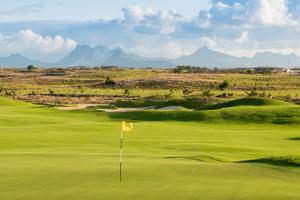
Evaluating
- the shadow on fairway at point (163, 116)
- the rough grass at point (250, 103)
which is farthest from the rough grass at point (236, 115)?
the rough grass at point (250, 103)

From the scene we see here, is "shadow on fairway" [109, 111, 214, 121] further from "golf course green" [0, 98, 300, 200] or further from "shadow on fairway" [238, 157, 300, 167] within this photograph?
"shadow on fairway" [238, 157, 300, 167]

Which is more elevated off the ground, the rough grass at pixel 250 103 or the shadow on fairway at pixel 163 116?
the rough grass at pixel 250 103

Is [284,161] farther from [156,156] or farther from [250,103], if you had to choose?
[250,103]

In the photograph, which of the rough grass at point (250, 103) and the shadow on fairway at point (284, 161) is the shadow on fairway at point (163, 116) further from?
the shadow on fairway at point (284, 161)

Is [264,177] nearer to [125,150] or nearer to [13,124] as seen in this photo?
[125,150]

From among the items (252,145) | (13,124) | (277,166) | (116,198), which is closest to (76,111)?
(13,124)

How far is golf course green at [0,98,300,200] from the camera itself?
48.8 ft

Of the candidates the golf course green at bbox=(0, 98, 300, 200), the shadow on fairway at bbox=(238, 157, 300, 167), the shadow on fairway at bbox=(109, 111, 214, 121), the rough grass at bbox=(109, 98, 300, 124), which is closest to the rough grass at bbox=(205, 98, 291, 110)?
the golf course green at bbox=(0, 98, 300, 200)

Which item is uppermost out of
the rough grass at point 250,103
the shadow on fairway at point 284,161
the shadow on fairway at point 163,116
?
the shadow on fairway at point 284,161

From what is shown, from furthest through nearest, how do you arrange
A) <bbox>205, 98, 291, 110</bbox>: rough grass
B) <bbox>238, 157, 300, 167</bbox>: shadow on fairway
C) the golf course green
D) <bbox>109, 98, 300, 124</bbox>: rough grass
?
<bbox>205, 98, 291, 110</bbox>: rough grass → <bbox>109, 98, 300, 124</bbox>: rough grass → <bbox>238, 157, 300, 167</bbox>: shadow on fairway → the golf course green

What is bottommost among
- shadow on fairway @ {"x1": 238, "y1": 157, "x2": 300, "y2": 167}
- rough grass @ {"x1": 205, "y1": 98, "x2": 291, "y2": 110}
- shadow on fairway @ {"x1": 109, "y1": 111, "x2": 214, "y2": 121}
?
shadow on fairway @ {"x1": 109, "y1": 111, "x2": 214, "y2": 121}

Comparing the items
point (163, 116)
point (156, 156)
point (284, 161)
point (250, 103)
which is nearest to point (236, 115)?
point (163, 116)

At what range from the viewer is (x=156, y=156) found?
24.8m

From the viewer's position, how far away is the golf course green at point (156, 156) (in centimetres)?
1488
